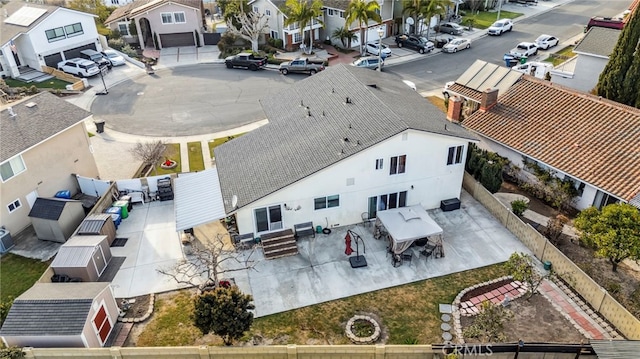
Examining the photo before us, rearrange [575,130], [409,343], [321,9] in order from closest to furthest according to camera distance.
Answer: [409,343], [575,130], [321,9]

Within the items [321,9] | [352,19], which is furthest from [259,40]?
[352,19]

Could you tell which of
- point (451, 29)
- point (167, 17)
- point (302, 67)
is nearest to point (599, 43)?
point (451, 29)

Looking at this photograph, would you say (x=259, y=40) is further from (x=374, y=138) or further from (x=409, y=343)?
(x=409, y=343)

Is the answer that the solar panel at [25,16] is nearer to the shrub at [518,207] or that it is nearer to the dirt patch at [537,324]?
the shrub at [518,207]

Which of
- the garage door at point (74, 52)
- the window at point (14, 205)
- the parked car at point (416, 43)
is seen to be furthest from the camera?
the parked car at point (416, 43)

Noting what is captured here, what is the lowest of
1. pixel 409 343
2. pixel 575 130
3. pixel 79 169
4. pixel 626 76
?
pixel 409 343

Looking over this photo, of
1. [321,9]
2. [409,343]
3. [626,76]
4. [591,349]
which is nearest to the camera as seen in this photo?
[591,349]

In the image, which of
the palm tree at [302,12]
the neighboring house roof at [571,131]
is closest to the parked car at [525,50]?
the neighboring house roof at [571,131]
